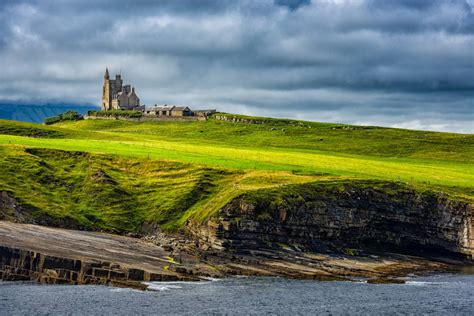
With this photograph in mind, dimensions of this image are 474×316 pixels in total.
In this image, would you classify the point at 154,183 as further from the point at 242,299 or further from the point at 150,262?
the point at 242,299

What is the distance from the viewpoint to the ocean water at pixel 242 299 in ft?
281

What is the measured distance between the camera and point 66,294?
91688 mm

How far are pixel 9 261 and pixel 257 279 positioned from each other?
34077mm

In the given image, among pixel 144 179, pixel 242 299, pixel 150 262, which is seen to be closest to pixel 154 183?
pixel 144 179

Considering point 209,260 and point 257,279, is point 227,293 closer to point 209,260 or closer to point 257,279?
point 257,279

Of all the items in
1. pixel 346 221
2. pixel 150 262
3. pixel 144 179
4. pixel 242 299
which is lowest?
pixel 242 299

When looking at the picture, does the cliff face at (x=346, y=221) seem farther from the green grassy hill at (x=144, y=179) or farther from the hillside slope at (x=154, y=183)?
the green grassy hill at (x=144, y=179)

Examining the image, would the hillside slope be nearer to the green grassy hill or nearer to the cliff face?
the green grassy hill

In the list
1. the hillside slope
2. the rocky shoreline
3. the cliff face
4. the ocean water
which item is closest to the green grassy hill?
the hillside slope

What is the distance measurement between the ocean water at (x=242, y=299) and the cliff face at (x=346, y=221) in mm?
18620

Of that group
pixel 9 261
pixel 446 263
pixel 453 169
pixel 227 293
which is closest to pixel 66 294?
pixel 9 261

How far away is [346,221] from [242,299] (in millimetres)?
46142

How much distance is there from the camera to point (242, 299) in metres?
94.9

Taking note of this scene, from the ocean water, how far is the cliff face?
1862 cm
